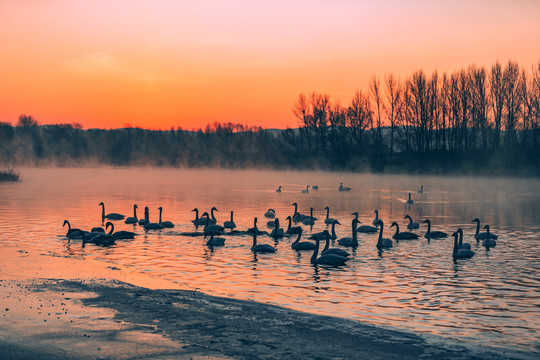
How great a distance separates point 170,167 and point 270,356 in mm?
141993

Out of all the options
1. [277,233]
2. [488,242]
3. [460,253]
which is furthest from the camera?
[277,233]

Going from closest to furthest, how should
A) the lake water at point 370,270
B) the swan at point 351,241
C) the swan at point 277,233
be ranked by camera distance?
1. the lake water at point 370,270
2. the swan at point 351,241
3. the swan at point 277,233

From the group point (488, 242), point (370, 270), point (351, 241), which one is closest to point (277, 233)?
point (351, 241)

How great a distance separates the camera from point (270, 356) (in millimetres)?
9820

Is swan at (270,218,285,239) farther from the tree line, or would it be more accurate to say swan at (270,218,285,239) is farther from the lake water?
the tree line

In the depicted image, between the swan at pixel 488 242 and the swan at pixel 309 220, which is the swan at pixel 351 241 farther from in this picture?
the swan at pixel 309 220

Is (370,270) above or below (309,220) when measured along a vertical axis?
below

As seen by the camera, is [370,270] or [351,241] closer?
[370,270]

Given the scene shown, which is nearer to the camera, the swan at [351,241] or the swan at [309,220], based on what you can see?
the swan at [351,241]

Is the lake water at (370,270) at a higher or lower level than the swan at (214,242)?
lower

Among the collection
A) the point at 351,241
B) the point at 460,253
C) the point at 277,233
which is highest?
the point at 277,233

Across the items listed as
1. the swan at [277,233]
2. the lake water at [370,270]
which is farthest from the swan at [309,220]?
the swan at [277,233]

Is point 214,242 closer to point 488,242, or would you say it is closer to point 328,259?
point 328,259

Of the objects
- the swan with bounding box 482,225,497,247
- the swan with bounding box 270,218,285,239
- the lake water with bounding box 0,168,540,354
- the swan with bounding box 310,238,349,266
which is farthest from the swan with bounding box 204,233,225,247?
the swan with bounding box 482,225,497,247
